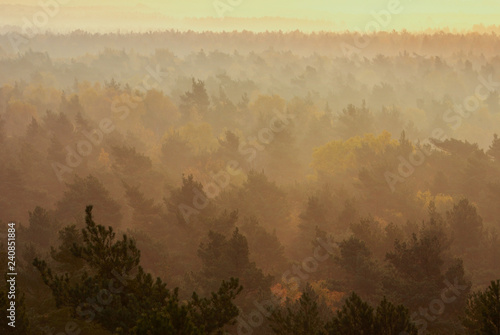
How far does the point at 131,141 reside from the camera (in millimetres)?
63531

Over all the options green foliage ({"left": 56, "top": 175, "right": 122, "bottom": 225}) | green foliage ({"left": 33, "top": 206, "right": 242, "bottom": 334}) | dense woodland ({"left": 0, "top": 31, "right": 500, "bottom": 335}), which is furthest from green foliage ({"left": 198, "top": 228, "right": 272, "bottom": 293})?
green foliage ({"left": 56, "top": 175, "right": 122, "bottom": 225})

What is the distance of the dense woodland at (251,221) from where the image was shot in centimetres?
1162

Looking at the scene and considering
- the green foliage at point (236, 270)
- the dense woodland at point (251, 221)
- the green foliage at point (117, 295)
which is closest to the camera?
the green foliage at point (117, 295)

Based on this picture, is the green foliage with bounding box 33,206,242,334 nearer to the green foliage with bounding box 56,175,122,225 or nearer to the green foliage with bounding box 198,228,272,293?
the green foliage with bounding box 198,228,272,293

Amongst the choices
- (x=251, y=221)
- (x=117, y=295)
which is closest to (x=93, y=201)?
(x=251, y=221)

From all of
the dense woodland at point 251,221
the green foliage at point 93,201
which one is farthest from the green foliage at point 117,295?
the green foliage at point 93,201

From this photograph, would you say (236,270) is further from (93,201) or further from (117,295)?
(93,201)

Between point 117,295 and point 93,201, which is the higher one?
point 93,201

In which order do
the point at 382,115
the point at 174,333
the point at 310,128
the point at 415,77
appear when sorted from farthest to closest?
the point at 415,77
the point at 382,115
the point at 310,128
the point at 174,333

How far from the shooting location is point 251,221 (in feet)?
96.6

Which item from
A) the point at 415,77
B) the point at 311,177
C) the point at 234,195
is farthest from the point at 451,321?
the point at 415,77

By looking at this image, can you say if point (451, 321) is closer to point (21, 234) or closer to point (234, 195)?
point (234, 195)

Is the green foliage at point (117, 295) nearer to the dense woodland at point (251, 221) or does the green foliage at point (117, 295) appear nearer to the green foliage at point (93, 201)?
the dense woodland at point (251, 221)

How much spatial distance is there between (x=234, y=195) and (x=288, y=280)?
1189cm
